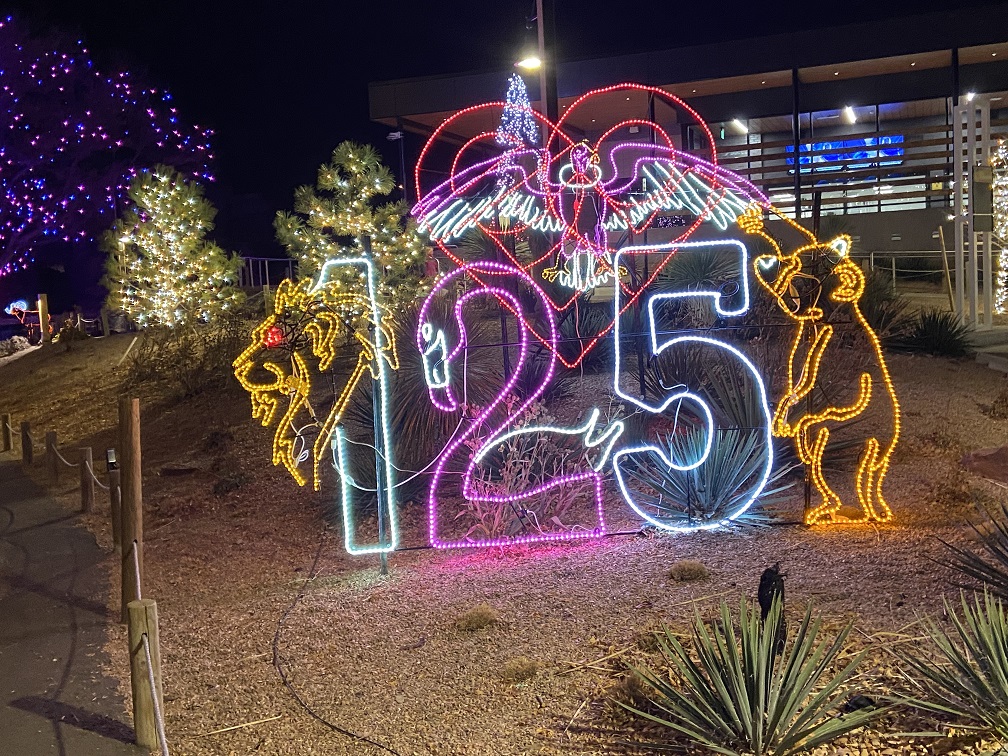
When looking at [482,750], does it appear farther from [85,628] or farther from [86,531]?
[86,531]

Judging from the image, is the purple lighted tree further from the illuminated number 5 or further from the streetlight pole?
the illuminated number 5

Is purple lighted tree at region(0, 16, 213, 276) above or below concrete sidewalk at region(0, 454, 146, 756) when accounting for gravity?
above

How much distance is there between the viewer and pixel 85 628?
6.75 meters

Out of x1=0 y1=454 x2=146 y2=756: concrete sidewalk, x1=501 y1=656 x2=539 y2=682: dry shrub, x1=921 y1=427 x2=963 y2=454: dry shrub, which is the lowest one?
x1=0 y1=454 x2=146 y2=756: concrete sidewalk

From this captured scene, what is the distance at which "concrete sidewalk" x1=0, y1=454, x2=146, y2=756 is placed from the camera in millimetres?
5031

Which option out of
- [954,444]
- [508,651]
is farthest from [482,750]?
[954,444]

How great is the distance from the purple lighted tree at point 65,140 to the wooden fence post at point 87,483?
21708mm

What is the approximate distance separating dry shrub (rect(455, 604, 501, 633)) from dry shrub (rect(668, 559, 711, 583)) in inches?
48.3

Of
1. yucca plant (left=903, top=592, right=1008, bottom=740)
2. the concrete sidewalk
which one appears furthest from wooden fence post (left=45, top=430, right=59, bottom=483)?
yucca plant (left=903, top=592, right=1008, bottom=740)

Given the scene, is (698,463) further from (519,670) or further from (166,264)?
(166,264)

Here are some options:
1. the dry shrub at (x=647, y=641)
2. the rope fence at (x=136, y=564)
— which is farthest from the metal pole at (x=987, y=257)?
the rope fence at (x=136, y=564)

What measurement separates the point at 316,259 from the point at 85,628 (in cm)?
1046

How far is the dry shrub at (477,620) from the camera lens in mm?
5801

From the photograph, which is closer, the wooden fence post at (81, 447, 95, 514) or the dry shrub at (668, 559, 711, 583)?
the dry shrub at (668, 559, 711, 583)
